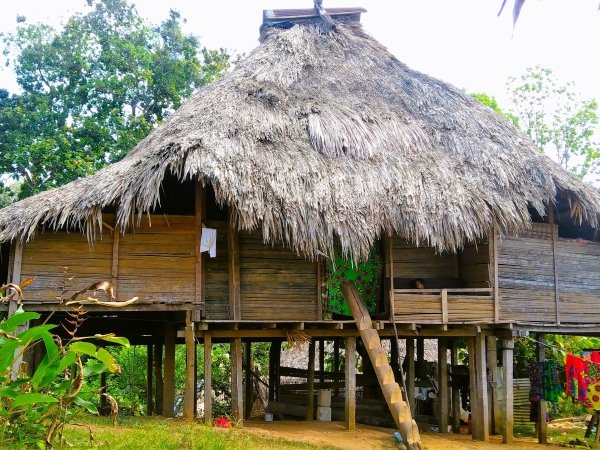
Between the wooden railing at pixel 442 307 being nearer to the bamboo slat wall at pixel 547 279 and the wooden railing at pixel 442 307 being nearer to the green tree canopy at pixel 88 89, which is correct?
the bamboo slat wall at pixel 547 279

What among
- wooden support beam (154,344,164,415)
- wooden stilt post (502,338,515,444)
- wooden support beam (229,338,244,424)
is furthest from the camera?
wooden support beam (154,344,164,415)

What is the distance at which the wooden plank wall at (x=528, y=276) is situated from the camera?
434 inches

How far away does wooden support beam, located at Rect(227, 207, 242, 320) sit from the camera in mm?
10320

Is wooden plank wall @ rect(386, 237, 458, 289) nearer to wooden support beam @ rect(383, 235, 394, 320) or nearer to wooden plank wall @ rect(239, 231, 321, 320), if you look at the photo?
wooden support beam @ rect(383, 235, 394, 320)

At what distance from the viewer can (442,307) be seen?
1066 centimetres

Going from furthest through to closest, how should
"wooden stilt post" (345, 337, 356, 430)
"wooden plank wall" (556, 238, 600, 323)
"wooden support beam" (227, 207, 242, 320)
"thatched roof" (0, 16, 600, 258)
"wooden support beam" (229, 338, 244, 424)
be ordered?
1. "wooden plank wall" (556, 238, 600, 323)
2. "wooden stilt post" (345, 337, 356, 430)
3. "wooden support beam" (227, 207, 242, 320)
4. "wooden support beam" (229, 338, 244, 424)
5. "thatched roof" (0, 16, 600, 258)

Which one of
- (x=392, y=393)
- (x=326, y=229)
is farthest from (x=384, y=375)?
(x=326, y=229)

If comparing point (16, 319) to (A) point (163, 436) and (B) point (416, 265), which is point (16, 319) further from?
Result: (B) point (416, 265)

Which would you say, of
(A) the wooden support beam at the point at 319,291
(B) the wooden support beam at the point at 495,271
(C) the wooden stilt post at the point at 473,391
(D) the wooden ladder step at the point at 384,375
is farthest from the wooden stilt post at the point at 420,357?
(D) the wooden ladder step at the point at 384,375

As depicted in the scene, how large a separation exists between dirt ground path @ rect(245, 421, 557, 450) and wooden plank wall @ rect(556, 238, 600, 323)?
84.6 inches

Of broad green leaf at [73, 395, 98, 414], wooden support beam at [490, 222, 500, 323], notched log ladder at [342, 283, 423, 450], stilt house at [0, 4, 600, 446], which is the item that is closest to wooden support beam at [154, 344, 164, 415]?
stilt house at [0, 4, 600, 446]

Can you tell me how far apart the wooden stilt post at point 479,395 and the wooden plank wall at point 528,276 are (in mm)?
625

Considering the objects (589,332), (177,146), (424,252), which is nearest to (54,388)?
(177,146)

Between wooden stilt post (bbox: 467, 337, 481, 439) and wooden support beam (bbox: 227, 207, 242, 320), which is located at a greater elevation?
wooden support beam (bbox: 227, 207, 242, 320)
